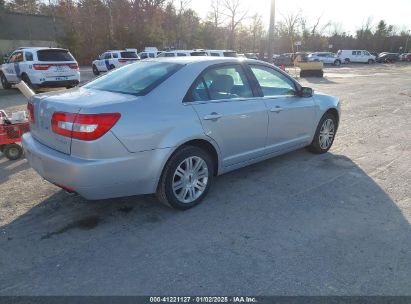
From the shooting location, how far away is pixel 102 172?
307 cm

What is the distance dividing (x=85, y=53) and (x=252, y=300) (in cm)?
4163

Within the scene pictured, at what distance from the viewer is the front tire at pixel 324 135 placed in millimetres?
5562

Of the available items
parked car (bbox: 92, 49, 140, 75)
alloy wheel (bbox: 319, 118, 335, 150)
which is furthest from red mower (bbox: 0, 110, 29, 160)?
parked car (bbox: 92, 49, 140, 75)

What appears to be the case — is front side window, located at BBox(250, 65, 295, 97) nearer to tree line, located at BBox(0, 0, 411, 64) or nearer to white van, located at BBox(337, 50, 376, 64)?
tree line, located at BBox(0, 0, 411, 64)

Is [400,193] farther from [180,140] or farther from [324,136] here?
[180,140]

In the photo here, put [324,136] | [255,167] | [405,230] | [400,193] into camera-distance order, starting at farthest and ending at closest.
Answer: [324,136]
[255,167]
[400,193]
[405,230]

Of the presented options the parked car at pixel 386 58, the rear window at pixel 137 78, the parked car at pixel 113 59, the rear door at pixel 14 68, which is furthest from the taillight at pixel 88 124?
the parked car at pixel 386 58

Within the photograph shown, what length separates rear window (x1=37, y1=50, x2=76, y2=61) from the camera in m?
12.8

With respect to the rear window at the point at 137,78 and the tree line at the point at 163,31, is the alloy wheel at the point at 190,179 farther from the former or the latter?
the tree line at the point at 163,31

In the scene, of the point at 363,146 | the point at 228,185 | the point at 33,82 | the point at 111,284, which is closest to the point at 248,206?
the point at 228,185

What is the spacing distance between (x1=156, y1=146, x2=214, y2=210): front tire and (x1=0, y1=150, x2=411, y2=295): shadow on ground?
0.16m

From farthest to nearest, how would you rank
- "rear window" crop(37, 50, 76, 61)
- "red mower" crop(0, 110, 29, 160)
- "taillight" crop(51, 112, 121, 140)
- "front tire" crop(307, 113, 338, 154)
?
"rear window" crop(37, 50, 76, 61) < "front tire" crop(307, 113, 338, 154) < "red mower" crop(0, 110, 29, 160) < "taillight" crop(51, 112, 121, 140)

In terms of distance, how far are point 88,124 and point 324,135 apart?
4025mm

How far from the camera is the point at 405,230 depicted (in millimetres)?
3416
